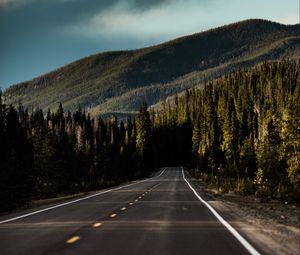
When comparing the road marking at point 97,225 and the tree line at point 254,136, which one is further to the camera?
the tree line at point 254,136

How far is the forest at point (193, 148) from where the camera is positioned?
3928 centimetres

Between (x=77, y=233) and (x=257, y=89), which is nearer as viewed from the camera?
(x=77, y=233)

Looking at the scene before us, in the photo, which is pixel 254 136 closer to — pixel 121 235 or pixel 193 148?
pixel 193 148

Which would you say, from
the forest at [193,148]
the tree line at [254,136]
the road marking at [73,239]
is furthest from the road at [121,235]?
the tree line at [254,136]

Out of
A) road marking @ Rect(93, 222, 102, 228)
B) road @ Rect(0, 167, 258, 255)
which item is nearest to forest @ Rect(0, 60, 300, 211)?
road @ Rect(0, 167, 258, 255)

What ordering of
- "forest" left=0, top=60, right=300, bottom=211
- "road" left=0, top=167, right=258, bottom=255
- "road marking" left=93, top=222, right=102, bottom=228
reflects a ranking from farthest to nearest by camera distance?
"forest" left=0, top=60, right=300, bottom=211 → "road marking" left=93, top=222, right=102, bottom=228 → "road" left=0, top=167, right=258, bottom=255

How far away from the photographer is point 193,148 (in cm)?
15400

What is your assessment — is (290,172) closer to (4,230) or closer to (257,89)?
(4,230)

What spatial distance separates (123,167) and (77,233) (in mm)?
79205

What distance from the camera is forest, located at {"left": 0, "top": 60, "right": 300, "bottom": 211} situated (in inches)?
1547

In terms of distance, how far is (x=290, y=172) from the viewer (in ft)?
142

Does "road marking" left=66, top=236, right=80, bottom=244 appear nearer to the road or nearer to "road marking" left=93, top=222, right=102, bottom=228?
the road

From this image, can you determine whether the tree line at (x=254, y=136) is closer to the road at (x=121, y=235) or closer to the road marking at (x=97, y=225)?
the road at (x=121, y=235)

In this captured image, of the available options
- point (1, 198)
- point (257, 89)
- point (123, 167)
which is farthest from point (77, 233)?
point (257, 89)
